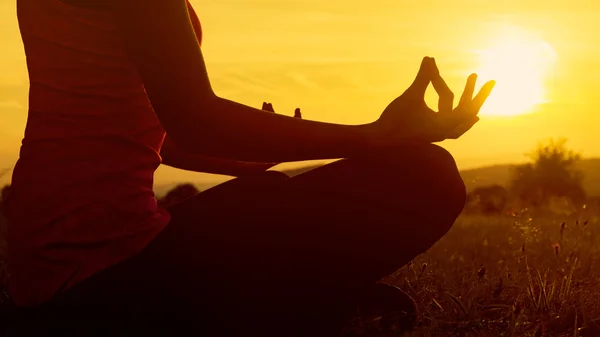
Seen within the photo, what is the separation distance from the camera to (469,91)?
2.70m

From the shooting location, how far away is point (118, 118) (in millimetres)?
2412

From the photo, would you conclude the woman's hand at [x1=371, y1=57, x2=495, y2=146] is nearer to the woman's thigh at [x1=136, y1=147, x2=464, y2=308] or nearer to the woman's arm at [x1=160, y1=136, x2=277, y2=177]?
the woman's thigh at [x1=136, y1=147, x2=464, y2=308]

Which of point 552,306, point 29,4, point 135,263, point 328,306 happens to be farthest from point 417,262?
point 29,4

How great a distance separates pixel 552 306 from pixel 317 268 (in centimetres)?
135

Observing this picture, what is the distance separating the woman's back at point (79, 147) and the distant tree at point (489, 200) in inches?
347

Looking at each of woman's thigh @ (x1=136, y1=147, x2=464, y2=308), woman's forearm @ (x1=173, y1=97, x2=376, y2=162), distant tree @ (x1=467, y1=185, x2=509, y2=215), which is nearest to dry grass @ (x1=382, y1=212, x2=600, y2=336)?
woman's thigh @ (x1=136, y1=147, x2=464, y2=308)

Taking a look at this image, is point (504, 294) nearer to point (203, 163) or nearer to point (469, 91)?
point (469, 91)

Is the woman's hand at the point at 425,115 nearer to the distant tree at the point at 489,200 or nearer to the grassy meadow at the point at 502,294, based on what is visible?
the grassy meadow at the point at 502,294

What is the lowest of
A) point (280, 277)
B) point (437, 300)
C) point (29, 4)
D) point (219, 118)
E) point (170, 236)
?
point (437, 300)

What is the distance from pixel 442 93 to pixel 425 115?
0.12m

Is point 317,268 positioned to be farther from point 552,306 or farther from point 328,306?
point 552,306

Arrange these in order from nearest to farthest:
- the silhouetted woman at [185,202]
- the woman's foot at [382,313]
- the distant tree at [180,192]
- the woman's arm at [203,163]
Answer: the silhouetted woman at [185,202] < the woman's foot at [382,313] < the woman's arm at [203,163] < the distant tree at [180,192]

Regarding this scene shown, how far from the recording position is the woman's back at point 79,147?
2.38 metres

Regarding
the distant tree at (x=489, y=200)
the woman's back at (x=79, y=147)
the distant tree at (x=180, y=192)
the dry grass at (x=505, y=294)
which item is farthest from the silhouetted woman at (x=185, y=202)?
the distant tree at (x=489, y=200)
